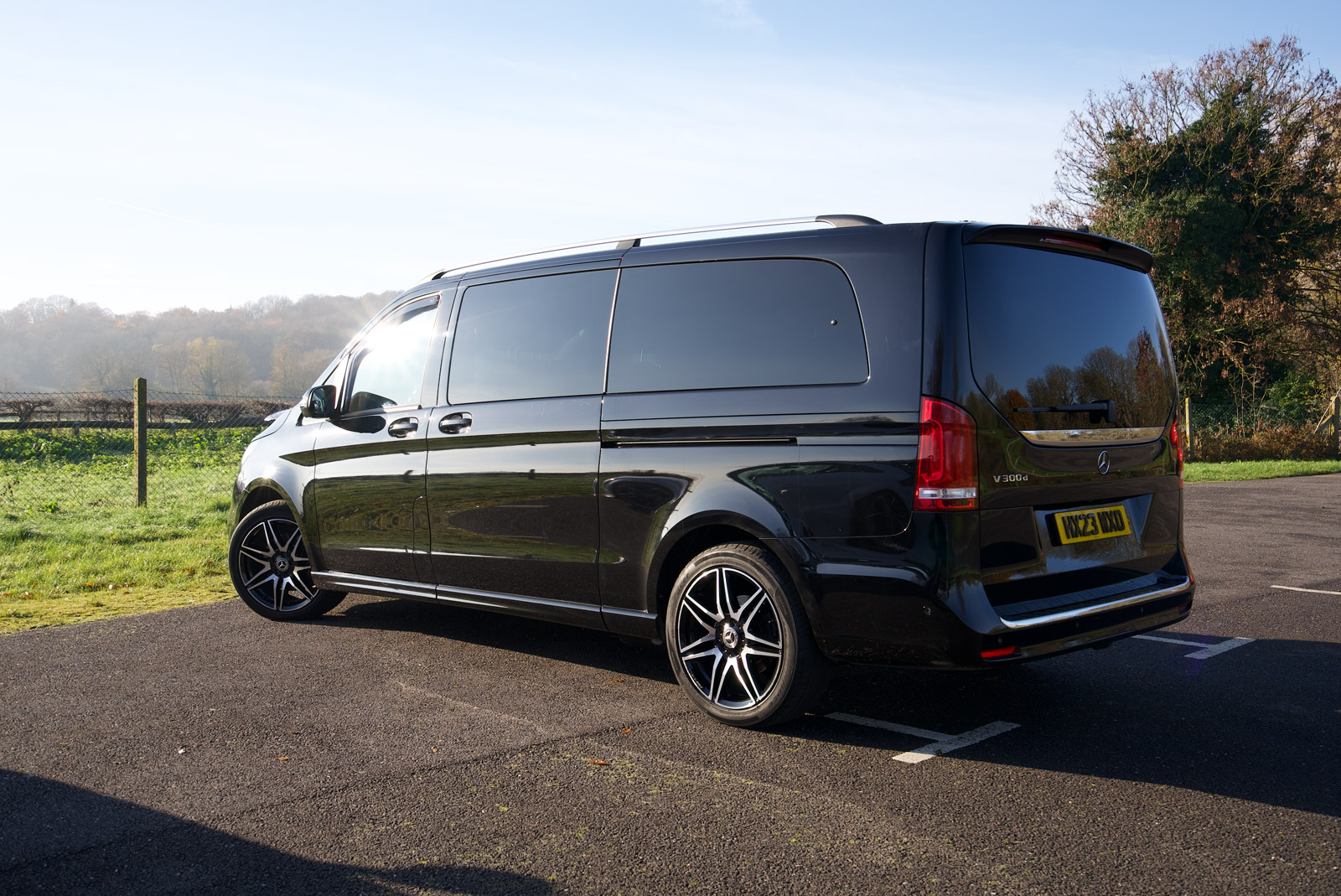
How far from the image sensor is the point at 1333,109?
2739cm

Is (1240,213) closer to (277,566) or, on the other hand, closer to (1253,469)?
(1253,469)

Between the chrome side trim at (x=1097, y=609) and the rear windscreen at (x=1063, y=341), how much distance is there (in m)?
Answer: 0.67

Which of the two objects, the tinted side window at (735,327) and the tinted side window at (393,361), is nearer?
the tinted side window at (735,327)

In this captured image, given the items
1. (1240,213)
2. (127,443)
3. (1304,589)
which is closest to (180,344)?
(127,443)

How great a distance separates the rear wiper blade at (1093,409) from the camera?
402 centimetres

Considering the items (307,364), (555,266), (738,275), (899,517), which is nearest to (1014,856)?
(899,517)

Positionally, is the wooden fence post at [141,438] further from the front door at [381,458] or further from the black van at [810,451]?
the black van at [810,451]

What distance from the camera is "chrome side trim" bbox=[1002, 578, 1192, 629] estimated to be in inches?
150

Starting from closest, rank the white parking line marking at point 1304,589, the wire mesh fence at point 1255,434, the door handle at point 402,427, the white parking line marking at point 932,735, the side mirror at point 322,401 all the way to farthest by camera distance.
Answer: the white parking line marking at point 932,735
the door handle at point 402,427
the side mirror at point 322,401
the white parking line marking at point 1304,589
the wire mesh fence at point 1255,434

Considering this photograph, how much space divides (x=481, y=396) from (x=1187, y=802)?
3.55 m

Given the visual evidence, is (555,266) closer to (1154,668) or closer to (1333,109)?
(1154,668)


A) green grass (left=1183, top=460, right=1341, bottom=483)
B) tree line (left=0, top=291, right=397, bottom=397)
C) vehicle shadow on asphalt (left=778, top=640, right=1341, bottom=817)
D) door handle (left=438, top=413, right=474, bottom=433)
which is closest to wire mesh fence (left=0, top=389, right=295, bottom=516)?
door handle (left=438, top=413, right=474, bottom=433)

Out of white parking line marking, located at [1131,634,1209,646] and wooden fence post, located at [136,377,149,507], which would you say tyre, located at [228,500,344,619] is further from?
wooden fence post, located at [136,377,149,507]

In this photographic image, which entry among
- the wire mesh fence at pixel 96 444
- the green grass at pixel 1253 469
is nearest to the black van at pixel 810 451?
the wire mesh fence at pixel 96 444
